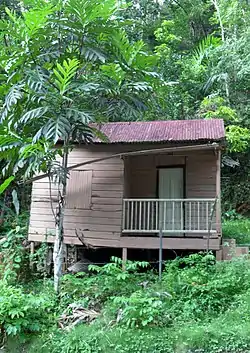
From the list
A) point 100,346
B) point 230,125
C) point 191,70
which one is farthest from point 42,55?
point 191,70

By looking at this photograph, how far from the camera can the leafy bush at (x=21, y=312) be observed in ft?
20.0

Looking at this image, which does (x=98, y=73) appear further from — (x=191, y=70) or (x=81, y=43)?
(x=191, y=70)

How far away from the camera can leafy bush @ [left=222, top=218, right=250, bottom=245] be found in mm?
10865

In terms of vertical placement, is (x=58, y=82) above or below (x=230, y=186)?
above

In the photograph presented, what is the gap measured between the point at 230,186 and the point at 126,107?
9153 millimetres

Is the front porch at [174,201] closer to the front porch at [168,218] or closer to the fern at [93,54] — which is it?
the front porch at [168,218]

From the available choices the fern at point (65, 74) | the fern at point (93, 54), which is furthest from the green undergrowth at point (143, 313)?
the fern at point (93, 54)

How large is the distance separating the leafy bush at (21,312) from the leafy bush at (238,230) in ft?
20.0

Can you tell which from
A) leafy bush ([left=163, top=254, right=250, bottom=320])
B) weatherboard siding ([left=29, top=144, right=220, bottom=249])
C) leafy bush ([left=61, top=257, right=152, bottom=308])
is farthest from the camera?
weatherboard siding ([left=29, top=144, right=220, bottom=249])

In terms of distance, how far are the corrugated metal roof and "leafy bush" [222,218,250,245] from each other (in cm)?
354

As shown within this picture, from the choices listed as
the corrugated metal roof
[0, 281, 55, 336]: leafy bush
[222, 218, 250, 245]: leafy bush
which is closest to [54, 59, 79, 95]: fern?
the corrugated metal roof

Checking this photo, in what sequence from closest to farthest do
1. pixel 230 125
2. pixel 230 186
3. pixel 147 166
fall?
1. pixel 147 166
2. pixel 230 125
3. pixel 230 186

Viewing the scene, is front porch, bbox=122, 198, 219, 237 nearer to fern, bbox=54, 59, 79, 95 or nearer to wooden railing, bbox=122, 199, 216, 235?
wooden railing, bbox=122, 199, 216, 235

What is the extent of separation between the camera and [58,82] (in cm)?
682
